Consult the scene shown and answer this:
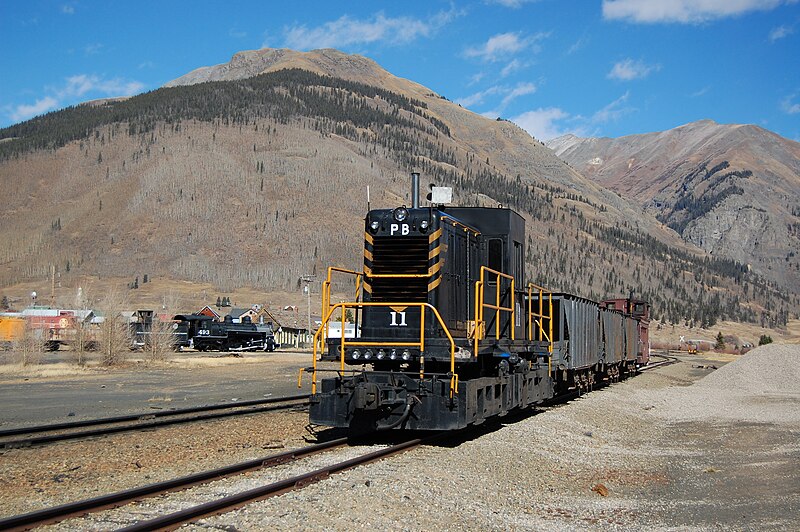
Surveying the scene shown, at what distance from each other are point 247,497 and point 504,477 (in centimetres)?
392

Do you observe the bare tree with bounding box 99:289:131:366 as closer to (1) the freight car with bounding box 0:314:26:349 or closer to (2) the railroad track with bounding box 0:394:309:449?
(1) the freight car with bounding box 0:314:26:349

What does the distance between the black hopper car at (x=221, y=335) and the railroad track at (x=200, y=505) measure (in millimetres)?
51133

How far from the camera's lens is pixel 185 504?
8.43 m

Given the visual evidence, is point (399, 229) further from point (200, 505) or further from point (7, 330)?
point (7, 330)

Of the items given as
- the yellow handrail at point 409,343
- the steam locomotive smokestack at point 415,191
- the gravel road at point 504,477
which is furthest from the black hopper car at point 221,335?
the yellow handrail at point 409,343

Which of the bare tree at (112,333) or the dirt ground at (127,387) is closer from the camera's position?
the dirt ground at (127,387)

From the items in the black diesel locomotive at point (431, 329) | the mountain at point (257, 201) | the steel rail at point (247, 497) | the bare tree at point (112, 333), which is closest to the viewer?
the steel rail at point (247, 497)

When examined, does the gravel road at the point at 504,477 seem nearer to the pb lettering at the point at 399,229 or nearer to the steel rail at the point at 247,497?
the steel rail at the point at 247,497

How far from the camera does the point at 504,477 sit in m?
10.7

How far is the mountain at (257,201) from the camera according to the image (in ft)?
380

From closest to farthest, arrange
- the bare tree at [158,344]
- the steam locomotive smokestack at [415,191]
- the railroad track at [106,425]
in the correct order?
1. the railroad track at [106,425]
2. the steam locomotive smokestack at [415,191]
3. the bare tree at [158,344]

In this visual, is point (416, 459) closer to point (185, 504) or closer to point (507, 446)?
point (507, 446)

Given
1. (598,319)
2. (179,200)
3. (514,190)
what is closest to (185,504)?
(598,319)

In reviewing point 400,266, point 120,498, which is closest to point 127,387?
point 400,266
